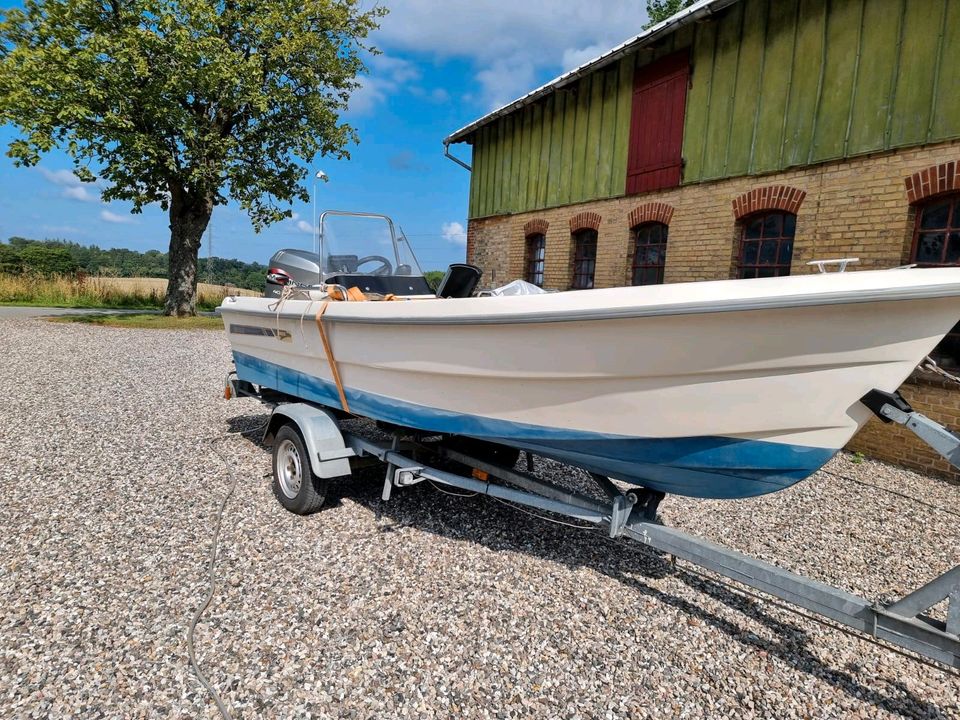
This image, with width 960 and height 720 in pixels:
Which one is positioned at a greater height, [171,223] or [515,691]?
[171,223]

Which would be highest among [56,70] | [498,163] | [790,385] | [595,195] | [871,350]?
[56,70]

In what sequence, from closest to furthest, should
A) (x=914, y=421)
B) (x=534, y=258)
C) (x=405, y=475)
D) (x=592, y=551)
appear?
(x=914, y=421) < (x=405, y=475) < (x=592, y=551) < (x=534, y=258)

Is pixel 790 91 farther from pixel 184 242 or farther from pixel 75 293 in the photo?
pixel 75 293

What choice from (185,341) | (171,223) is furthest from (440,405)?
(171,223)

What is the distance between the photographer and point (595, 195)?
28.0 feet

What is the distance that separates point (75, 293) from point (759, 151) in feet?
81.1

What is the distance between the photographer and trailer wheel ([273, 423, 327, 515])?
3709 millimetres

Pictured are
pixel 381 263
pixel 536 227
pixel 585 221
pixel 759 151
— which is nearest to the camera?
pixel 381 263

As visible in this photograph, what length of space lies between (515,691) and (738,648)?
1.11 metres

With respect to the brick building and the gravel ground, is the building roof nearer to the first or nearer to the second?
the brick building

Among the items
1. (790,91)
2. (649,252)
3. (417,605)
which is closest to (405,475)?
(417,605)

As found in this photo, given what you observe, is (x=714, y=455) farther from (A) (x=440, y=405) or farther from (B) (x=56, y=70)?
(B) (x=56, y=70)

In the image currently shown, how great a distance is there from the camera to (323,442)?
3.62 meters

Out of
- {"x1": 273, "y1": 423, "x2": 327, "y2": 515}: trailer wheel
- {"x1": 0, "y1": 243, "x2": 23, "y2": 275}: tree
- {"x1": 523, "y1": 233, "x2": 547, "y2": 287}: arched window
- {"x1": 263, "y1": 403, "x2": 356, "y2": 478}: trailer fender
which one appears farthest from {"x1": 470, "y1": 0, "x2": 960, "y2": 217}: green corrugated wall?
{"x1": 0, "y1": 243, "x2": 23, "y2": 275}: tree
